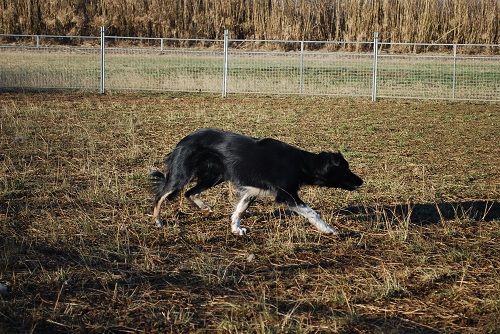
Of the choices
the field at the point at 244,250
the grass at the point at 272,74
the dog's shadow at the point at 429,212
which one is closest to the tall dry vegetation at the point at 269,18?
the grass at the point at 272,74

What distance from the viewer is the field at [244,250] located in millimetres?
4012

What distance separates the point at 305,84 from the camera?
70.7ft

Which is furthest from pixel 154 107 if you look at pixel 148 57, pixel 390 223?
pixel 390 223

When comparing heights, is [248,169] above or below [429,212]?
above

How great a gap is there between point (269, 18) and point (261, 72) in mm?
8442

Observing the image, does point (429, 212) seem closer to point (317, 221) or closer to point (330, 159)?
point (330, 159)

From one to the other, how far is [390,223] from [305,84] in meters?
15.7

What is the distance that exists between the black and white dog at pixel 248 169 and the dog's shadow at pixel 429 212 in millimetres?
439

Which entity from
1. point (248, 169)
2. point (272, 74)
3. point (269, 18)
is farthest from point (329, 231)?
point (269, 18)

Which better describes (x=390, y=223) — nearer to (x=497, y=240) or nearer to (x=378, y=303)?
(x=497, y=240)

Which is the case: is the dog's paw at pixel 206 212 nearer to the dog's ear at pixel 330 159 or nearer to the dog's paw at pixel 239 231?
the dog's paw at pixel 239 231

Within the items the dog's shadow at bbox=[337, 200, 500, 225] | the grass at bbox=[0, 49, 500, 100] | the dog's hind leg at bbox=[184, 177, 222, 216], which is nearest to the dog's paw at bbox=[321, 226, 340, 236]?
the dog's shadow at bbox=[337, 200, 500, 225]

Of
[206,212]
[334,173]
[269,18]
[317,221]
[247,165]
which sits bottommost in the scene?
[206,212]

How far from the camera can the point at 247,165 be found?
6051 millimetres
